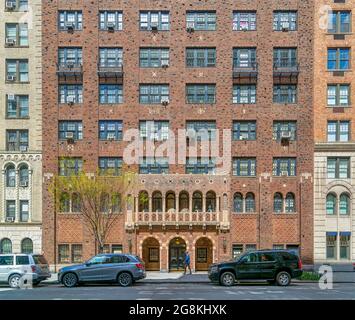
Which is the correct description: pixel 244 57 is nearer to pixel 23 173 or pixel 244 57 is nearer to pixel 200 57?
pixel 200 57

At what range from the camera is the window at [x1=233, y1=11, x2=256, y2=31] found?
141ft

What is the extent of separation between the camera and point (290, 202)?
140 feet

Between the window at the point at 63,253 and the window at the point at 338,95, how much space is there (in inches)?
901

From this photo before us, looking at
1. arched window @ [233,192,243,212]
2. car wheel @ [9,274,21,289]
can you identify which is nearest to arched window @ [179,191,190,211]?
arched window @ [233,192,243,212]

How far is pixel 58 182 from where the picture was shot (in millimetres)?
39969

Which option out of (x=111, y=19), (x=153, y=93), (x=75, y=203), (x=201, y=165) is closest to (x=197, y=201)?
(x=201, y=165)

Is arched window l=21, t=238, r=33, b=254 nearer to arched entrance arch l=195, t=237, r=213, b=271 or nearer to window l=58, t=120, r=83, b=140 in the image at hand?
window l=58, t=120, r=83, b=140

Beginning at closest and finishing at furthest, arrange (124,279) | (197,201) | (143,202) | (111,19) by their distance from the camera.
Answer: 1. (124,279)
2. (143,202)
3. (197,201)
4. (111,19)

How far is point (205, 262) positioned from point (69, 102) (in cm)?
1602

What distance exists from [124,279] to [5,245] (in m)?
18.0

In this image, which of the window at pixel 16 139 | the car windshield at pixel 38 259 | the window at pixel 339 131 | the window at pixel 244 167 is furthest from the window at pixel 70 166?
the window at pixel 339 131
